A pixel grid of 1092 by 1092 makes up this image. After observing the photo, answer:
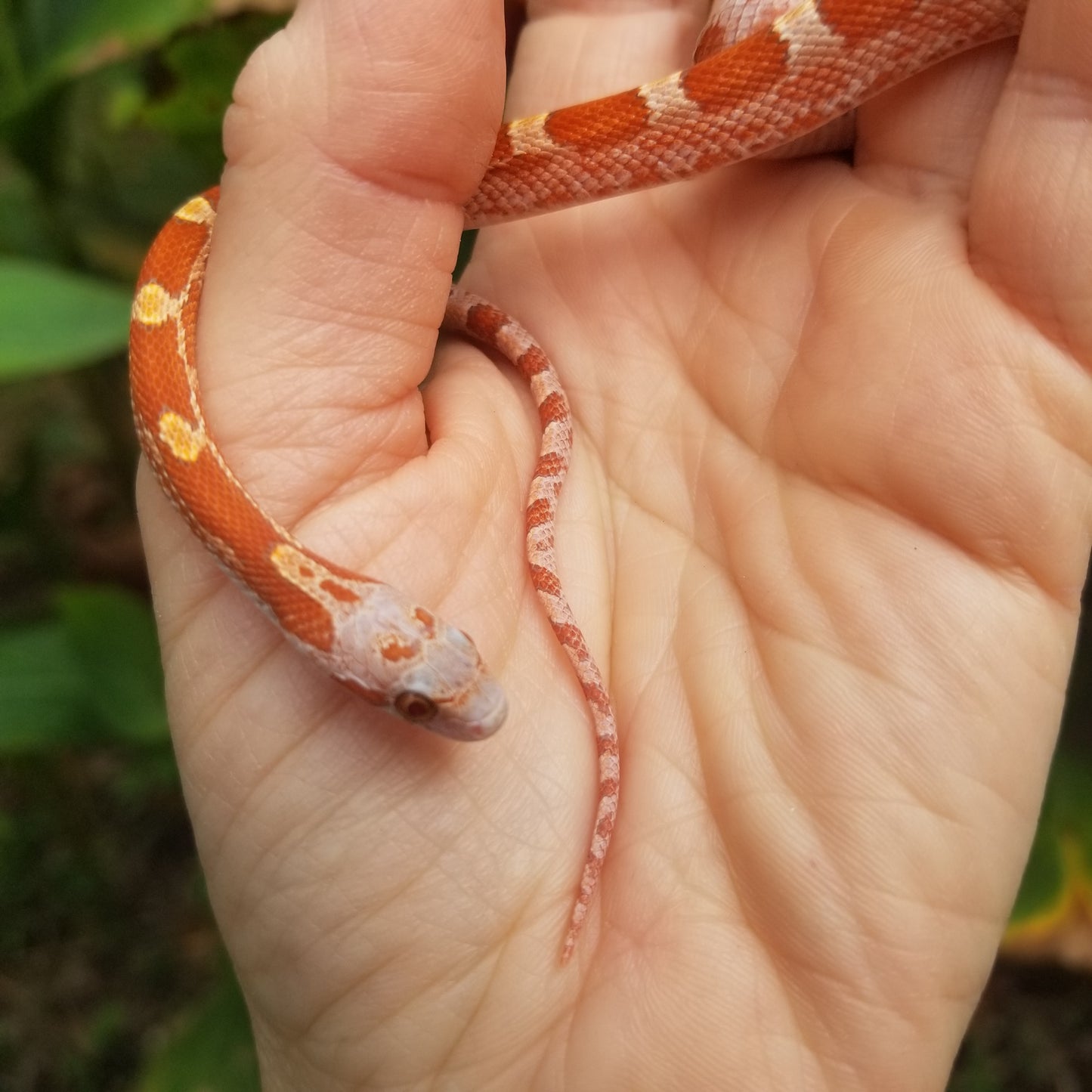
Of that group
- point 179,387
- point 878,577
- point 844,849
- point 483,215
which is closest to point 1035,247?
point 878,577

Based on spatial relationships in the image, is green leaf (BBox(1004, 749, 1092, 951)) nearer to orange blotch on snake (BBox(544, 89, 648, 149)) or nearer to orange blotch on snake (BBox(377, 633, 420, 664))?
orange blotch on snake (BBox(377, 633, 420, 664))

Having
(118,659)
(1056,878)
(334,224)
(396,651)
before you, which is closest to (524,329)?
(334,224)

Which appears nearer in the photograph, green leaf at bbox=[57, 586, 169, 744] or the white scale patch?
the white scale patch

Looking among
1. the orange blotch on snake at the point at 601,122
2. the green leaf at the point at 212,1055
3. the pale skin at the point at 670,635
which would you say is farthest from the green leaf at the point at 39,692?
the orange blotch on snake at the point at 601,122

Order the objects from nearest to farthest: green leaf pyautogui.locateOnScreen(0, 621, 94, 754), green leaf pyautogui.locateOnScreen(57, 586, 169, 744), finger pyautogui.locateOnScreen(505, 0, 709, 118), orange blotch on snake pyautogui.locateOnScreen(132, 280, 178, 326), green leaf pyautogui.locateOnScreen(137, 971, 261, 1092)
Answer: orange blotch on snake pyautogui.locateOnScreen(132, 280, 178, 326) → finger pyautogui.locateOnScreen(505, 0, 709, 118) → green leaf pyautogui.locateOnScreen(137, 971, 261, 1092) → green leaf pyautogui.locateOnScreen(0, 621, 94, 754) → green leaf pyautogui.locateOnScreen(57, 586, 169, 744)

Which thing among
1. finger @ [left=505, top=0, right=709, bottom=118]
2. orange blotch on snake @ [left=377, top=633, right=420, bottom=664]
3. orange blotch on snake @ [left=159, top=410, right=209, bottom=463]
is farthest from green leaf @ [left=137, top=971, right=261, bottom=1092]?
finger @ [left=505, top=0, right=709, bottom=118]

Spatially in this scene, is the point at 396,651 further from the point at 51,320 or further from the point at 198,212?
the point at 51,320

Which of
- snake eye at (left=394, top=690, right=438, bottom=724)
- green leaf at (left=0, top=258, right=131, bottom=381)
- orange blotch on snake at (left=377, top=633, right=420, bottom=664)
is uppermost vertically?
green leaf at (left=0, top=258, right=131, bottom=381)

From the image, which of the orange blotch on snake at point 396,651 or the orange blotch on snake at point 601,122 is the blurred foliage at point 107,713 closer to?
the orange blotch on snake at point 601,122
